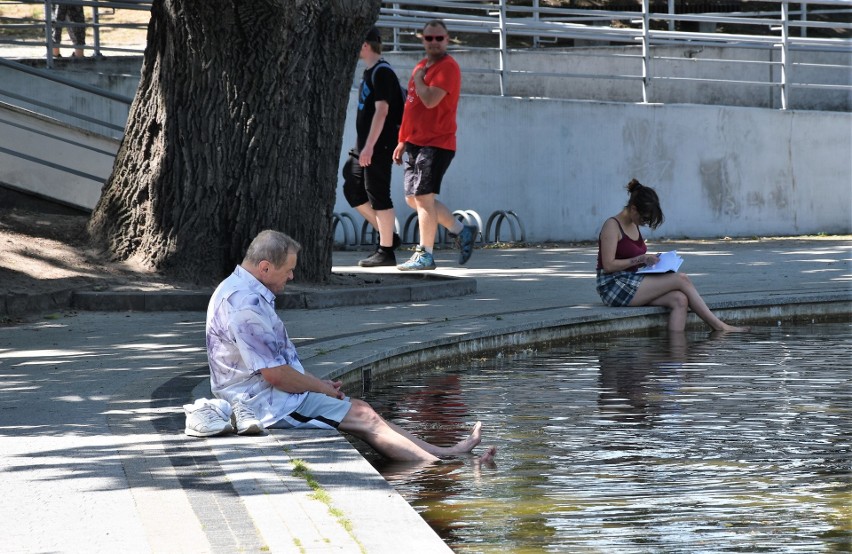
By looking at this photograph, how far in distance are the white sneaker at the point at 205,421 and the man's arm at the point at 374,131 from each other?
24.5 feet

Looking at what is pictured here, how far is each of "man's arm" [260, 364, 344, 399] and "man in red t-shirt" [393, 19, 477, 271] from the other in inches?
273

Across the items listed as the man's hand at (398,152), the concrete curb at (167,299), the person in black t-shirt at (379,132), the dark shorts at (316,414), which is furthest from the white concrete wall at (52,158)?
the dark shorts at (316,414)

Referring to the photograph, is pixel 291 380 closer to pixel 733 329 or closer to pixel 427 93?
pixel 733 329

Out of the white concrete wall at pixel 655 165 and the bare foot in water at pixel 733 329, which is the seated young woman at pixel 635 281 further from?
the white concrete wall at pixel 655 165

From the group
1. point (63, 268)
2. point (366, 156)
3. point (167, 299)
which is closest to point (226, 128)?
point (167, 299)

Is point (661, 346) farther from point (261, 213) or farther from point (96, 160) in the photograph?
point (96, 160)

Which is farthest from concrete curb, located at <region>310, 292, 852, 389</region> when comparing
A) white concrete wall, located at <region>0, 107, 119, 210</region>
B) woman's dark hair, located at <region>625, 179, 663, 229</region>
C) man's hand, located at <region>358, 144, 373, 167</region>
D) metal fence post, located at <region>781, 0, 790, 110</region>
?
metal fence post, located at <region>781, 0, 790, 110</region>

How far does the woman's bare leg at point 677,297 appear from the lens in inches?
426

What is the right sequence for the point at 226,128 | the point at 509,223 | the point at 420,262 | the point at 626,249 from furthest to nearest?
the point at 509,223 → the point at 420,262 → the point at 226,128 → the point at 626,249

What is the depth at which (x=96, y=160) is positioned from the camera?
1552 cm

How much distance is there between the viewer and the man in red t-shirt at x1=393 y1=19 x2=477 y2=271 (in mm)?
13031

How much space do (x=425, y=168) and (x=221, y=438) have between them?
740cm

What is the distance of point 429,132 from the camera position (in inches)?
517

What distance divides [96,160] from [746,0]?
58.2 ft
